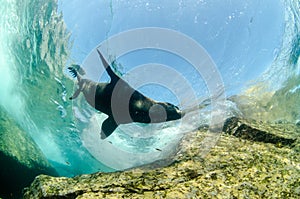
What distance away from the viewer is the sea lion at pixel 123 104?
5.91 m

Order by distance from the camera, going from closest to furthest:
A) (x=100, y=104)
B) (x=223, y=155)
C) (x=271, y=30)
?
(x=223, y=155)
(x=100, y=104)
(x=271, y=30)

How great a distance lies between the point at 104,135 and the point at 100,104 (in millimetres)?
949

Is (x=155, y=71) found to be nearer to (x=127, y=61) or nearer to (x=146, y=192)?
(x=127, y=61)

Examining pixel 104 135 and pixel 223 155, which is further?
pixel 104 135

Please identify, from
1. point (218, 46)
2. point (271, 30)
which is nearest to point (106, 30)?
point (218, 46)

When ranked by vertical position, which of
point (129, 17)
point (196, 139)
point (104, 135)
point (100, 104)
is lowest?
point (196, 139)

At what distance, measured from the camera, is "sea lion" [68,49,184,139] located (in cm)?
591

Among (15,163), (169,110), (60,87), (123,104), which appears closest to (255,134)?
(169,110)

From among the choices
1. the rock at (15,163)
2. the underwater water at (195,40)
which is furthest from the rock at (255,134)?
the rock at (15,163)

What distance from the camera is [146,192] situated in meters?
2.89

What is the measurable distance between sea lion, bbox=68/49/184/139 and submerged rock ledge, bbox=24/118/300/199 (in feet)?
6.55

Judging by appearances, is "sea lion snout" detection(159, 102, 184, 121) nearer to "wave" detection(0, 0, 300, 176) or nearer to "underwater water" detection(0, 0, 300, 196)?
"wave" detection(0, 0, 300, 176)

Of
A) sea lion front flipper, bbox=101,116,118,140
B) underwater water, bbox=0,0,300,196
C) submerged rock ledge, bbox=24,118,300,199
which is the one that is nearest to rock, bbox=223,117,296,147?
submerged rock ledge, bbox=24,118,300,199

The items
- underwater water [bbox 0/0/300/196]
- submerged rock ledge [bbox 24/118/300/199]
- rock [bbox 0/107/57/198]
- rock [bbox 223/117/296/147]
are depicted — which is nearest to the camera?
submerged rock ledge [bbox 24/118/300/199]
